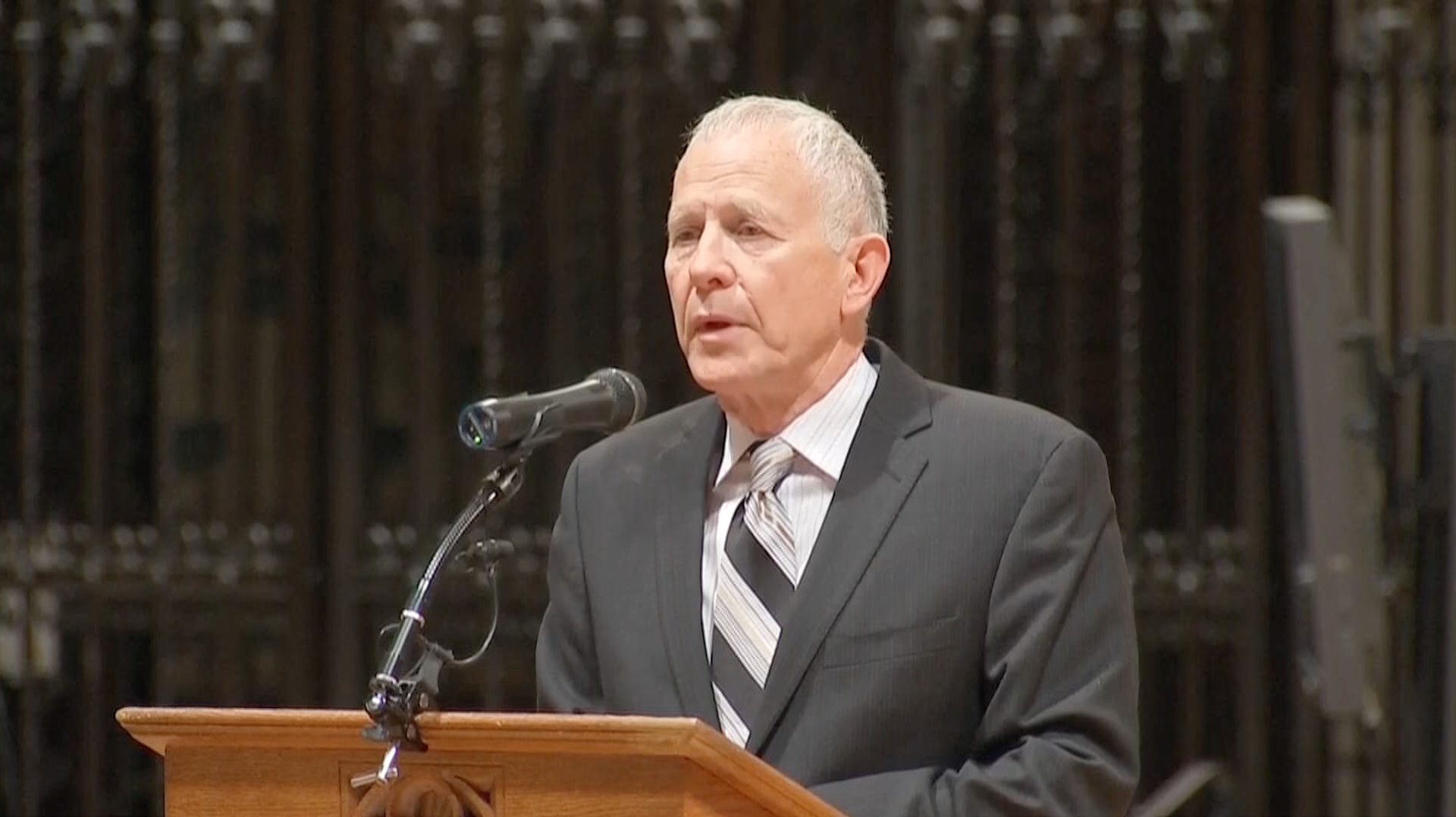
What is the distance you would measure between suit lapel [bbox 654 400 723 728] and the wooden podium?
1.47ft

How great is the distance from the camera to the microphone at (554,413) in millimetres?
2225

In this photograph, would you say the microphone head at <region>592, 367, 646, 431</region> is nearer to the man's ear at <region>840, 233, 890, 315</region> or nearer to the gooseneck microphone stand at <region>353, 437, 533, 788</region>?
the gooseneck microphone stand at <region>353, 437, 533, 788</region>

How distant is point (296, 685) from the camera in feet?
16.0

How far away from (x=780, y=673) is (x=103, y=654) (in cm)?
290

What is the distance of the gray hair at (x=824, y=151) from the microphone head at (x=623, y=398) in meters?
0.35

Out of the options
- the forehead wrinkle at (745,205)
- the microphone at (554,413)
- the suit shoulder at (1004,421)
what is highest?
the forehead wrinkle at (745,205)

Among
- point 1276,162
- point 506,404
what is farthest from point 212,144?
point 506,404

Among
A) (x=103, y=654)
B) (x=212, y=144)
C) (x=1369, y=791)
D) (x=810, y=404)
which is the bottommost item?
(x=1369, y=791)

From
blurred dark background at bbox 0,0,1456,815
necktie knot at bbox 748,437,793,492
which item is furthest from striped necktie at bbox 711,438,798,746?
blurred dark background at bbox 0,0,1456,815

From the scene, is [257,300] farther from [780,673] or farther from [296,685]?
[780,673]

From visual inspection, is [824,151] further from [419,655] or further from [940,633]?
[419,655]

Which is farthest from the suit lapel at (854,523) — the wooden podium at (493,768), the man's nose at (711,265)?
the wooden podium at (493,768)

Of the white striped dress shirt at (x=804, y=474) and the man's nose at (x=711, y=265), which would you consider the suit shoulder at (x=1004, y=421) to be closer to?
the white striped dress shirt at (x=804, y=474)

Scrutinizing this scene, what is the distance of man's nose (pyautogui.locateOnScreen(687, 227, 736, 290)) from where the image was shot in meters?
2.62
